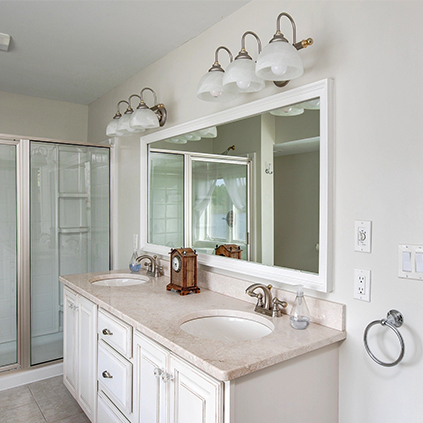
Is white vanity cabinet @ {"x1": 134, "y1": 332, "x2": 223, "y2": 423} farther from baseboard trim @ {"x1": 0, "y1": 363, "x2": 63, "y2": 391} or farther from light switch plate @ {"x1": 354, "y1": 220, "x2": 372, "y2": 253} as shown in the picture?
baseboard trim @ {"x1": 0, "y1": 363, "x2": 63, "y2": 391}

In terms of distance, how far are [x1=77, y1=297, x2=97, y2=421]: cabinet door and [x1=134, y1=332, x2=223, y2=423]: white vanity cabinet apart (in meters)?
0.55

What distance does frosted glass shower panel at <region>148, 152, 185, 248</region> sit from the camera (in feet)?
8.15

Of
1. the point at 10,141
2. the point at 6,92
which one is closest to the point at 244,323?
the point at 10,141

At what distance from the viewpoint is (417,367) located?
1.26 metres

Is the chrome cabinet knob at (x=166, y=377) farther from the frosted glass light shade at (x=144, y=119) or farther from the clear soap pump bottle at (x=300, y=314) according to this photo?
the frosted glass light shade at (x=144, y=119)

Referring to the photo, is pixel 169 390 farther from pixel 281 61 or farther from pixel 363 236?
pixel 281 61

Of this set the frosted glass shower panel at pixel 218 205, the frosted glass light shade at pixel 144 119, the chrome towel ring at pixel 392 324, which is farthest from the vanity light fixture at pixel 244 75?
the chrome towel ring at pixel 392 324

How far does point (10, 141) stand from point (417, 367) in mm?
2969

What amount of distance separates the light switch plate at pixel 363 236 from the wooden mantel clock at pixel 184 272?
98 centimetres

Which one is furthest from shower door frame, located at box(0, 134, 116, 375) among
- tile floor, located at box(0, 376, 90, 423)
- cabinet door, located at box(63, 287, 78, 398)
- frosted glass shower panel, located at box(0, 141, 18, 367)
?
cabinet door, located at box(63, 287, 78, 398)

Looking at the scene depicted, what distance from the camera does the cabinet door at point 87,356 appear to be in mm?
2109

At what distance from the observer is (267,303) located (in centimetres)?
169

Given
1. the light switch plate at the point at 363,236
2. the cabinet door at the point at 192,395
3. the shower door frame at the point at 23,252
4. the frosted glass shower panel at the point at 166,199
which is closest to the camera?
the cabinet door at the point at 192,395

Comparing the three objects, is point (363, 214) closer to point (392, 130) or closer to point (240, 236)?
point (392, 130)
